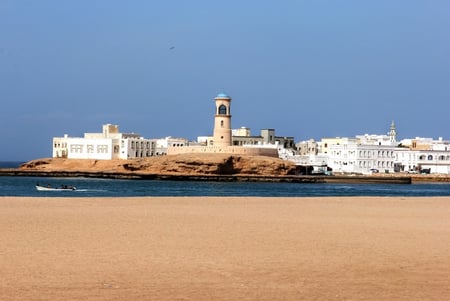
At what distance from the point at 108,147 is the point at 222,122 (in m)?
20.8

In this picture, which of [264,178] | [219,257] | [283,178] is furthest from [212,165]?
[219,257]

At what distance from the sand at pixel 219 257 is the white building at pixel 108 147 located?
9131cm

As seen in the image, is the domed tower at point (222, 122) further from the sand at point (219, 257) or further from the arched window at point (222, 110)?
the sand at point (219, 257)

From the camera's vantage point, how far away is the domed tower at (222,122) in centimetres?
10150

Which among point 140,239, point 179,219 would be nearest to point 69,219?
point 179,219

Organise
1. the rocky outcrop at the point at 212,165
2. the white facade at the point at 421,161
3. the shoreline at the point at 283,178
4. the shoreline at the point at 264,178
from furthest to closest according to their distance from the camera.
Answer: the white facade at the point at 421,161
the rocky outcrop at the point at 212,165
the shoreline at the point at 283,178
the shoreline at the point at 264,178

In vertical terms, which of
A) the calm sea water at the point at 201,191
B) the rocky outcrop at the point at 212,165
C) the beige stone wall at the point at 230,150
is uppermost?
the beige stone wall at the point at 230,150

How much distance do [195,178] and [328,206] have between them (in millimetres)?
63891

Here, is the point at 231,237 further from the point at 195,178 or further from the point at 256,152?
the point at 256,152

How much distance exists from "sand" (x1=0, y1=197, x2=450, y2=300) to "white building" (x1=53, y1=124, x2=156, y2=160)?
91.3 metres

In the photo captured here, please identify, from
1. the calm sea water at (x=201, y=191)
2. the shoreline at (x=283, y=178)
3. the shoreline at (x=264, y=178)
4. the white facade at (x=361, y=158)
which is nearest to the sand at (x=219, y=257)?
the calm sea water at (x=201, y=191)

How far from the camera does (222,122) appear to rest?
10144cm

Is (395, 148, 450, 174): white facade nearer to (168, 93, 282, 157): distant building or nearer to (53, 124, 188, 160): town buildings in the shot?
(168, 93, 282, 157): distant building

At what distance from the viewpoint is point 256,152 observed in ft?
336
